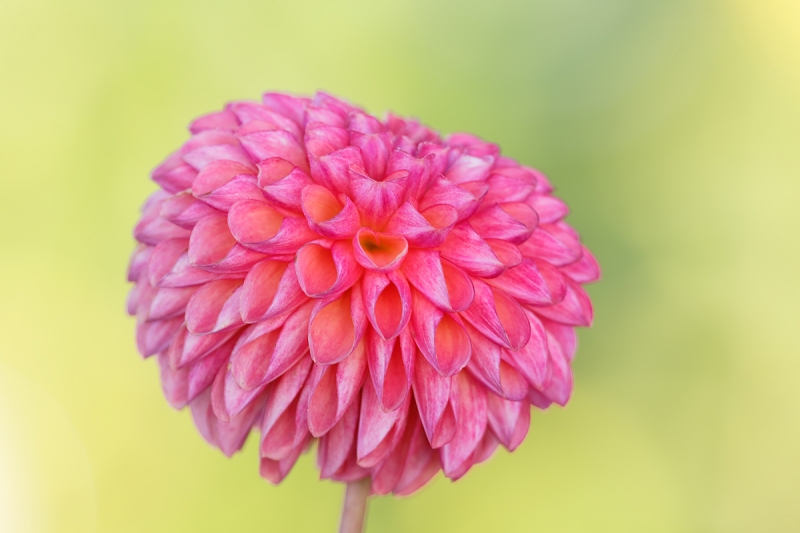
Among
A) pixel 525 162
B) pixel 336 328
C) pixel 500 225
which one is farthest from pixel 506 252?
pixel 525 162

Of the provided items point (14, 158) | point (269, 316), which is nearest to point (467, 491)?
point (269, 316)

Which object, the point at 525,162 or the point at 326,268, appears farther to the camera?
the point at 525,162

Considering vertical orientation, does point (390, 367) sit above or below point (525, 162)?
below

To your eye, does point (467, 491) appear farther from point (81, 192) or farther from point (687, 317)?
point (81, 192)

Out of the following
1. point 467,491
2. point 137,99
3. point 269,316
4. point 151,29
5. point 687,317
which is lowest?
point 467,491

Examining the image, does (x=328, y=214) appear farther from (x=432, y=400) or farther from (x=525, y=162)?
(x=525, y=162)

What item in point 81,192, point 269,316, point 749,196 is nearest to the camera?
point 269,316

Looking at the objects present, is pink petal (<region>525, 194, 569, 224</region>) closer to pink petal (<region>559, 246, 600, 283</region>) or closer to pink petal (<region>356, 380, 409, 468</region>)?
pink petal (<region>559, 246, 600, 283</region>)
